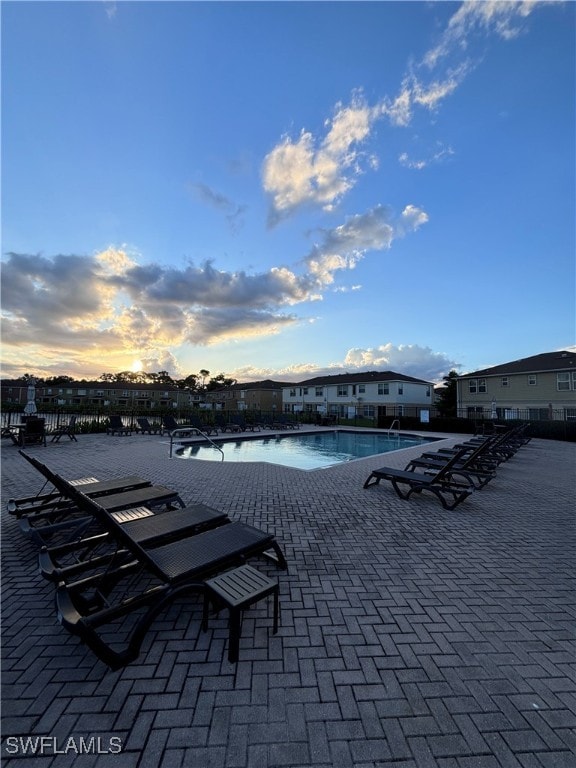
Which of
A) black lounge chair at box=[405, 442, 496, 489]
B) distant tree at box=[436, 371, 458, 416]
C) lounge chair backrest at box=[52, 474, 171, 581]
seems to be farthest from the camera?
distant tree at box=[436, 371, 458, 416]

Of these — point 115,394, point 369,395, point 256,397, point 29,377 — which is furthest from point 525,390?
point 115,394

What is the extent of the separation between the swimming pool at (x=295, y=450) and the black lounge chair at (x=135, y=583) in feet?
24.8

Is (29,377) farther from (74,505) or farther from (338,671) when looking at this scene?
(338,671)

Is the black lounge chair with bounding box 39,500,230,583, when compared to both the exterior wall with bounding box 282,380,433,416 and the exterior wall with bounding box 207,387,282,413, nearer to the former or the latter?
the exterior wall with bounding box 282,380,433,416

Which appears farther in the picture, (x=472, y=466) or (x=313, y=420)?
(x=313, y=420)

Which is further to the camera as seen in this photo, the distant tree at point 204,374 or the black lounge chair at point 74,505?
the distant tree at point 204,374

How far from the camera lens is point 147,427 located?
17.7 meters

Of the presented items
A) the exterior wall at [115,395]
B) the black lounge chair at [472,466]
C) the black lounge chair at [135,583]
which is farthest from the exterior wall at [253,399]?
the black lounge chair at [135,583]

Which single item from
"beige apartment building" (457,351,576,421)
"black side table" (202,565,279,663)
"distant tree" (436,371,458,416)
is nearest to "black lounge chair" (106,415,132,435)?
"black side table" (202,565,279,663)

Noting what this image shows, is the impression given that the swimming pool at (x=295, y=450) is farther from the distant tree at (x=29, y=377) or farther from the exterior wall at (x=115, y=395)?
the exterior wall at (x=115, y=395)

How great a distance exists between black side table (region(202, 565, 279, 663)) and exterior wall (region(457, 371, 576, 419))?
27.1 metres

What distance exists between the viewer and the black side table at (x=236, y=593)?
7.10ft

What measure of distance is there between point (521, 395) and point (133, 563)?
→ 34425 mm

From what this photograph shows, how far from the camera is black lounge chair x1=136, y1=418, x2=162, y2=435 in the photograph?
17578mm
